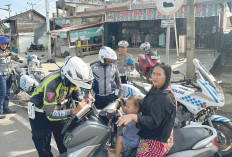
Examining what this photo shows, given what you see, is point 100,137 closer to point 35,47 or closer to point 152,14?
point 152,14

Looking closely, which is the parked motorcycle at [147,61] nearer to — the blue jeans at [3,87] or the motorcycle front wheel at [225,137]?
the motorcycle front wheel at [225,137]

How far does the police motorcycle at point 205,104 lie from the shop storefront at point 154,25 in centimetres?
1138

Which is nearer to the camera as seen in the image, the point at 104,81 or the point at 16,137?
the point at 104,81

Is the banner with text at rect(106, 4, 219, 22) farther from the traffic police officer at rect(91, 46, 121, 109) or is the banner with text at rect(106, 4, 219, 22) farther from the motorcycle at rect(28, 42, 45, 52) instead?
the motorcycle at rect(28, 42, 45, 52)

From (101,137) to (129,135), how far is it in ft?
1.12

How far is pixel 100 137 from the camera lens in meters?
2.21

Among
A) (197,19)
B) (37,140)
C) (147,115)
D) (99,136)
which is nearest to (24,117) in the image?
(37,140)

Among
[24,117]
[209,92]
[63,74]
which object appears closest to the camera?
[63,74]

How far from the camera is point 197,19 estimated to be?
16.0 metres

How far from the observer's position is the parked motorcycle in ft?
20.0

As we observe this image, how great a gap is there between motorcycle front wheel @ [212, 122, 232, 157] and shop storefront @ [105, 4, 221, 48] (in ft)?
38.7

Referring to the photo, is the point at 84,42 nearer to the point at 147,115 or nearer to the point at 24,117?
the point at 24,117

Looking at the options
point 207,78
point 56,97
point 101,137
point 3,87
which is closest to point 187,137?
point 101,137

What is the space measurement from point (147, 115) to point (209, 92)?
1719 millimetres
